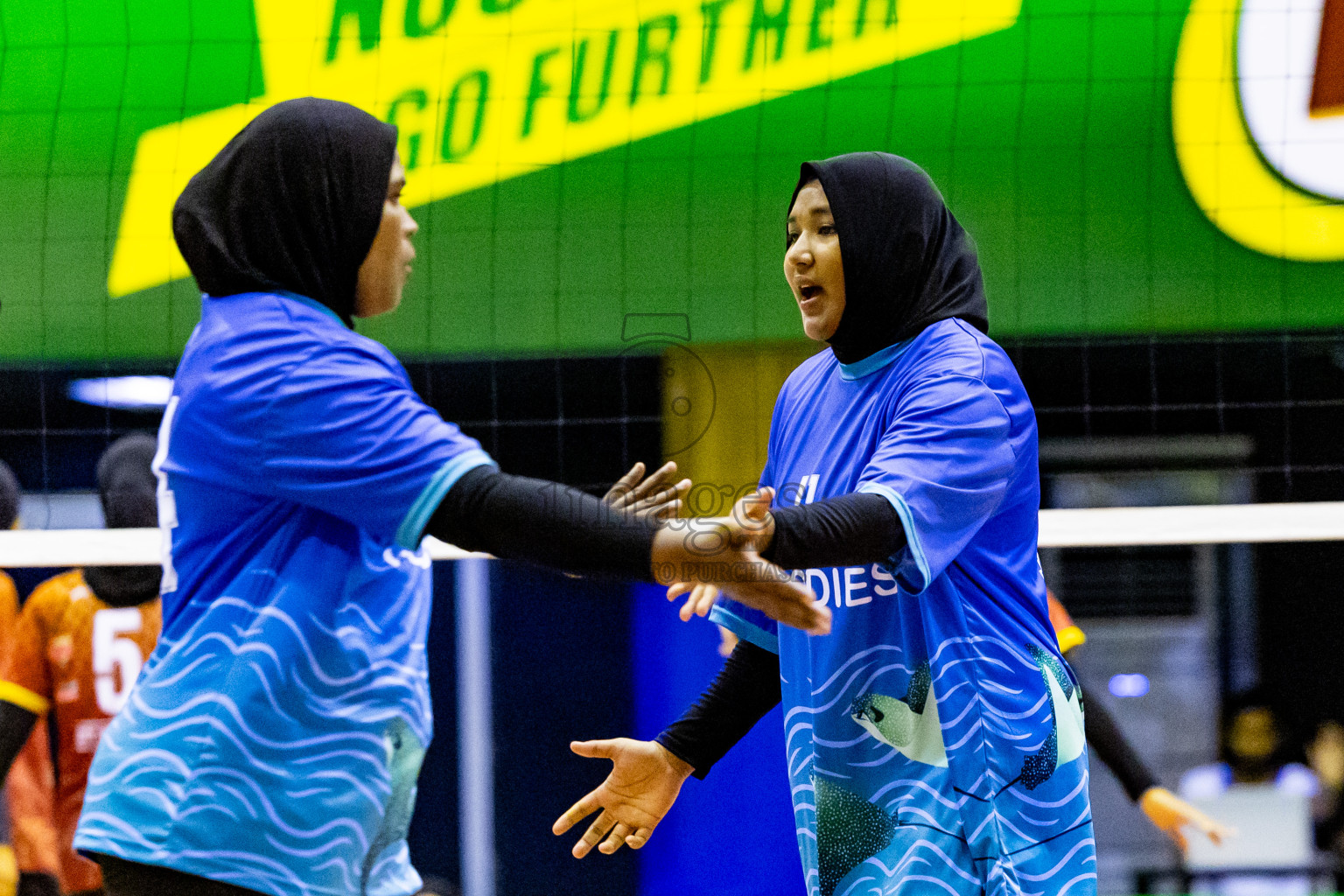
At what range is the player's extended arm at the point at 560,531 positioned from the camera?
1.53 metres

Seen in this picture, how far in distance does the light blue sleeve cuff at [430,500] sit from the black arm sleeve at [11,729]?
3.09 meters

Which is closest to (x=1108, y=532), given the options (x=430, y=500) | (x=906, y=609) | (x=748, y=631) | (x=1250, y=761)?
(x=1250, y=761)

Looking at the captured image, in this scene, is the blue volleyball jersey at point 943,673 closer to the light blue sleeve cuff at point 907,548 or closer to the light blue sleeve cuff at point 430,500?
the light blue sleeve cuff at point 907,548

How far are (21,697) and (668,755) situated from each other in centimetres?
273

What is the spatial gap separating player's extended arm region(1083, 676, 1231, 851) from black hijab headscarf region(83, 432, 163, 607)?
2.85m

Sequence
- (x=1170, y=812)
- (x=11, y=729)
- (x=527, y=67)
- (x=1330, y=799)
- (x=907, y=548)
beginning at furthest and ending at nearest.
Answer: (x=1330, y=799), (x=527, y=67), (x=11, y=729), (x=1170, y=812), (x=907, y=548)

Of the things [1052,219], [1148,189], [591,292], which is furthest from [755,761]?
[1148,189]

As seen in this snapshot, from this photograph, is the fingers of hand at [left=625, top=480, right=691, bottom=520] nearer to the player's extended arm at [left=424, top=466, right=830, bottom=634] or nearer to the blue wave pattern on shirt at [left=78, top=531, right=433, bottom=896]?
the player's extended arm at [left=424, top=466, right=830, bottom=634]

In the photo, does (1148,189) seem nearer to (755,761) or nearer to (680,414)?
(680,414)

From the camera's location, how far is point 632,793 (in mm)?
2240

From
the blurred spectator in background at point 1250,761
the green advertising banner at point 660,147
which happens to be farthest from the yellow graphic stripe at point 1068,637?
the blurred spectator in background at point 1250,761

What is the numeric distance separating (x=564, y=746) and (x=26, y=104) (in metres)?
2.73

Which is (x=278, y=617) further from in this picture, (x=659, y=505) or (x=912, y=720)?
(x=912, y=720)

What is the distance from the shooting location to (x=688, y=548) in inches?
62.9
